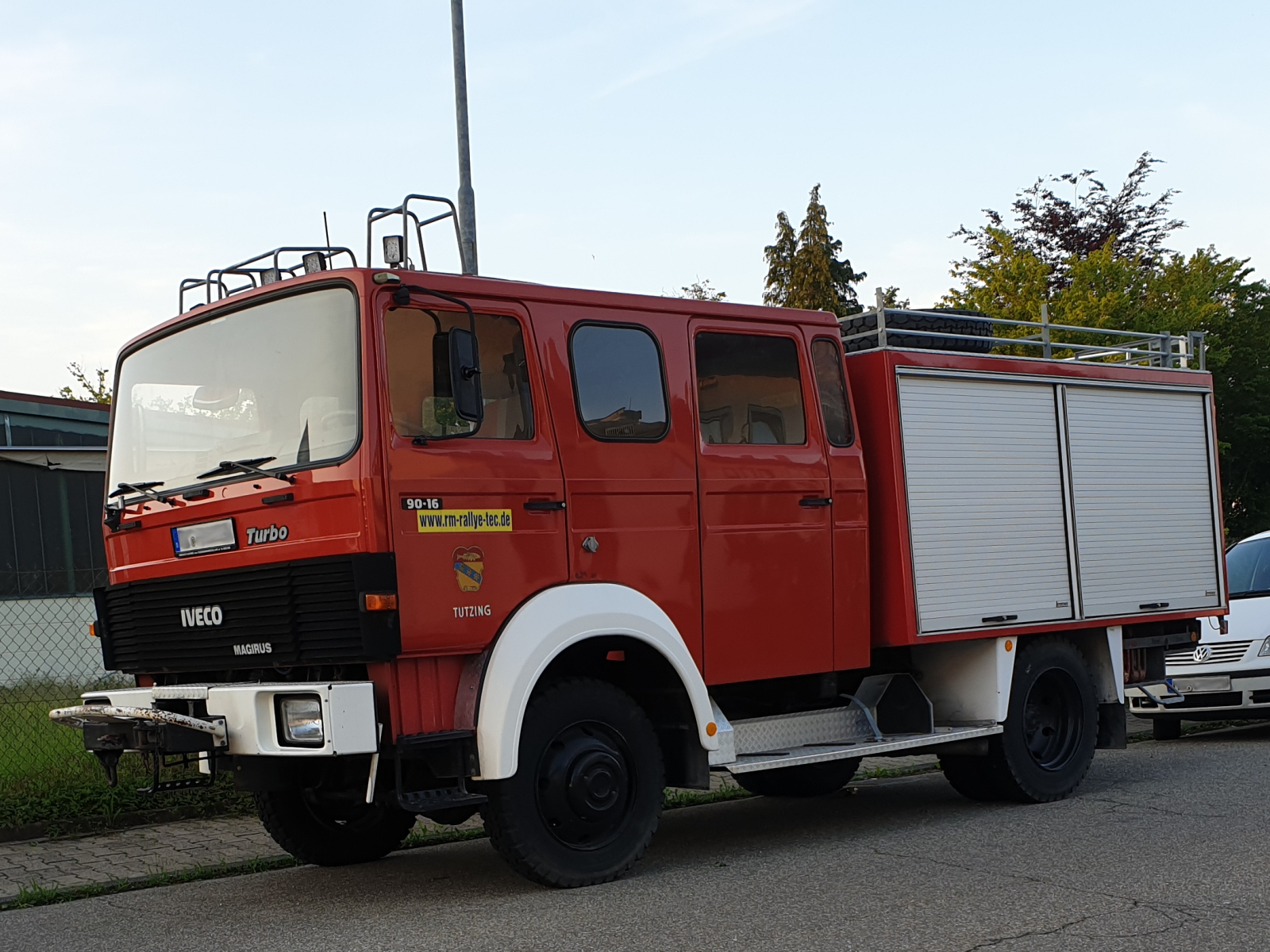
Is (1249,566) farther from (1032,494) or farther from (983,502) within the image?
(983,502)

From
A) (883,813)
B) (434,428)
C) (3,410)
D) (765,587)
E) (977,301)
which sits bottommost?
(883,813)

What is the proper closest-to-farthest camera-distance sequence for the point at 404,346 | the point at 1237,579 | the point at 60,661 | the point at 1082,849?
the point at 404,346 → the point at 1082,849 → the point at 1237,579 → the point at 60,661

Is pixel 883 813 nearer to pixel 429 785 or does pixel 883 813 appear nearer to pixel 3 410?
pixel 429 785

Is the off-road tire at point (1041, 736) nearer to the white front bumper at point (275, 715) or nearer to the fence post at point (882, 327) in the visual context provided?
the fence post at point (882, 327)

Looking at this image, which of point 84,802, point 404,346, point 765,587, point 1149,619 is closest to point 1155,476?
point 1149,619

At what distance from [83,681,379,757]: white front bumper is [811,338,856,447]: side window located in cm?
311

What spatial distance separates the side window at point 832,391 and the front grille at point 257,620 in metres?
2.90

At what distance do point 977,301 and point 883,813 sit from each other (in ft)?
59.1

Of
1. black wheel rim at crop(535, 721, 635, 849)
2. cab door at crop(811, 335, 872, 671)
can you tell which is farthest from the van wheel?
cab door at crop(811, 335, 872, 671)

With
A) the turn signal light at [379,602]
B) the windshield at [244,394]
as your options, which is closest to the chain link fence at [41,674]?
the windshield at [244,394]

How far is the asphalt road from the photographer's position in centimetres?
546

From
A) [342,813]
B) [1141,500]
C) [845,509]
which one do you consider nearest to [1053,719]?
[1141,500]

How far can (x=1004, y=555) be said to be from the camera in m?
8.59

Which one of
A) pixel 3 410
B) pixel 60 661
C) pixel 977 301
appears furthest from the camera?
pixel 977 301
